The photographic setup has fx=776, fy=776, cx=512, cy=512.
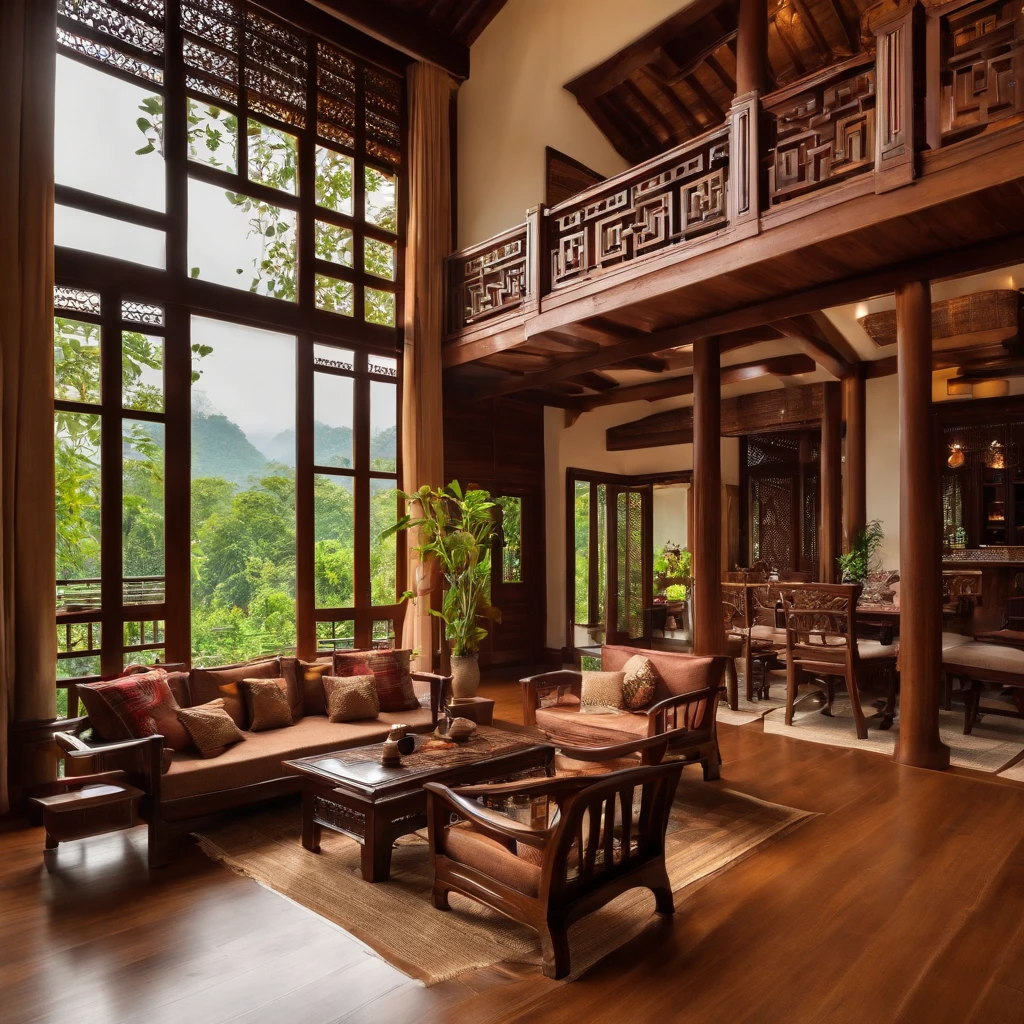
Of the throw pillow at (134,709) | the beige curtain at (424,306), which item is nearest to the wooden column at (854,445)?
the beige curtain at (424,306)

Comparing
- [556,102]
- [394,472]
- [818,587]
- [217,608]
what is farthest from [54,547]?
[556,102]

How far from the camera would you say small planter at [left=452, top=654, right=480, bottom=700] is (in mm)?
6414

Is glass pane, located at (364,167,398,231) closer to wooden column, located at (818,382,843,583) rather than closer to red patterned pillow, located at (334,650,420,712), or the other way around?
red patterned pillow, located at (334,650,420,712)

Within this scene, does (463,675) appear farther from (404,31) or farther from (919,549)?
(404,31)

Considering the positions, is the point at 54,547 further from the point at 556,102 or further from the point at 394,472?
the point at 556,102

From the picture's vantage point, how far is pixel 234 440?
604cm

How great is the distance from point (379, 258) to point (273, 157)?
1.21 metres

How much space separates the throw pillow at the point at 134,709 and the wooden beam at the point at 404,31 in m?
5.61

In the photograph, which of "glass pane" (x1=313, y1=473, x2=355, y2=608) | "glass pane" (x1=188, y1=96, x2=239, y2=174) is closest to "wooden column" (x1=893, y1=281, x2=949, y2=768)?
"glass pane" (x1=313, y1=473, x2=355, y2=608)

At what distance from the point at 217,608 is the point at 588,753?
10.8 ft

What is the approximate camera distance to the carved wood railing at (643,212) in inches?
200

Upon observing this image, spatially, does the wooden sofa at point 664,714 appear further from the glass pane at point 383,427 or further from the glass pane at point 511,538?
the glass pane at point 511,538

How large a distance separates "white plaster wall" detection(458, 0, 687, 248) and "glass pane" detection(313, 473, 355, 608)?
2933mm

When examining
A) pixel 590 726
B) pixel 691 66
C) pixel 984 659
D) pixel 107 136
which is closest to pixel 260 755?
pixel 590 726
